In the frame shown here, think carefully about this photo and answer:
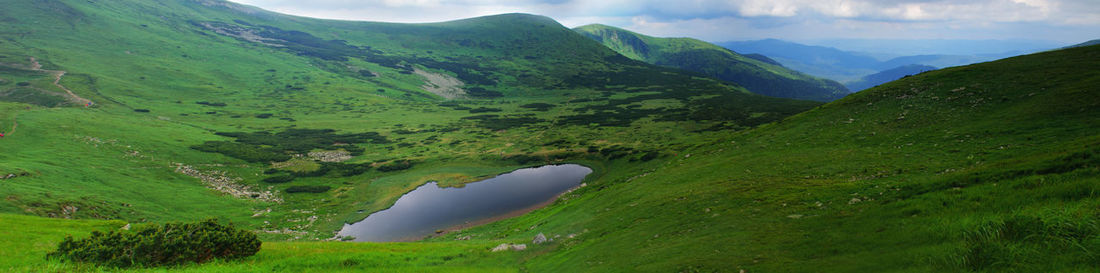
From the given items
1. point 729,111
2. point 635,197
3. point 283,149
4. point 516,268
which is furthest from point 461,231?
point 729,111

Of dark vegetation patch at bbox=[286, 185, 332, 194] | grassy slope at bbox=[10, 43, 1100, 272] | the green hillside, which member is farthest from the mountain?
grassy slope at bbox=[10, 43, 1100, 272]

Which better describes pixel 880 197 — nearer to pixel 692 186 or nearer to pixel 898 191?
pixel 898 191

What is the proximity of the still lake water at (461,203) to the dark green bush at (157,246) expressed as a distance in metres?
36.0

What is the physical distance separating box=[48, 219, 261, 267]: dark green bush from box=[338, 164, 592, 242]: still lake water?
36032 millimetres

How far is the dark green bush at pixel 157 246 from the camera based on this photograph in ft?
59.8

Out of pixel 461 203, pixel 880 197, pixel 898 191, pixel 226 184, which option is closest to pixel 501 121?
pixel 461 203

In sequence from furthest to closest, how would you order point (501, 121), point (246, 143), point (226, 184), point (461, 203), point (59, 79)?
point (501, 121)
point (59, 79)
point (246, 143)
point (226, 184)
point (461, 203)

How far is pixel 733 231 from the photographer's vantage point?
18.9 metres

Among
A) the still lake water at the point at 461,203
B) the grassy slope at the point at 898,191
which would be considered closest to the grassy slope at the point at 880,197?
the grassy slope at the point at 898,191

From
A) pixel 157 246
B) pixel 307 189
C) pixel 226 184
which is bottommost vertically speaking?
pixel 307 189

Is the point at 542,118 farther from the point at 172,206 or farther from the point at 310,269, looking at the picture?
the point at 310,269

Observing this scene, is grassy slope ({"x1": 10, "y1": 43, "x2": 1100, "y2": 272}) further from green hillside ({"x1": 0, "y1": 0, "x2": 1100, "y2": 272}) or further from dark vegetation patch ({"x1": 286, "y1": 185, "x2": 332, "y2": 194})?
dark vegetation patch ({"x1": 286, "y1": 185, "x2": 332, "y2": 194})

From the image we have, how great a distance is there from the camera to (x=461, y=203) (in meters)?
70.3

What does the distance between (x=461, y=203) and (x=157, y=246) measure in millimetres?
51820
